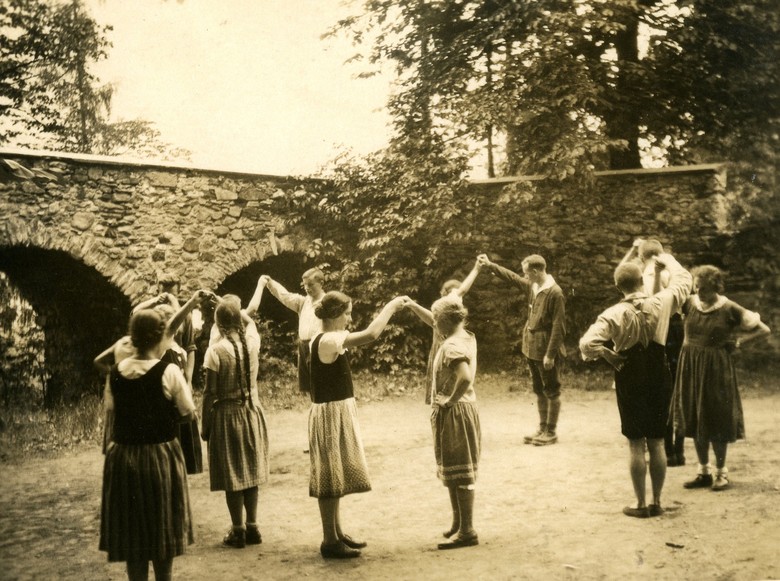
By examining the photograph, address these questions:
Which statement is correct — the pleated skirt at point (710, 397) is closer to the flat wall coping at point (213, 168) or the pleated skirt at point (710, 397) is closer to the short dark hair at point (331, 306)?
the short dark hair at point (331, 306)

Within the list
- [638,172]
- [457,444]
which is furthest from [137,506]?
[638,172]

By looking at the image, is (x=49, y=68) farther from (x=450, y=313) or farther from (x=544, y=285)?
(x=544, y=285)

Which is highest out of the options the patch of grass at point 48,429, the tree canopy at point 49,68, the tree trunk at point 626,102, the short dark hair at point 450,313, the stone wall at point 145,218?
the tree trunk at point 626,102

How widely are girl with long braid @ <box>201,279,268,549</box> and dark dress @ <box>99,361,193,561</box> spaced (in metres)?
0.89

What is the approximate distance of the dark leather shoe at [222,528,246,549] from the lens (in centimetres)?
373

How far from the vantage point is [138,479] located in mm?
2795

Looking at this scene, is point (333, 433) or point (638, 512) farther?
point (638, 512)

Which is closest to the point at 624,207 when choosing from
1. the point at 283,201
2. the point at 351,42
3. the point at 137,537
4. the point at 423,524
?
the point at 283,201

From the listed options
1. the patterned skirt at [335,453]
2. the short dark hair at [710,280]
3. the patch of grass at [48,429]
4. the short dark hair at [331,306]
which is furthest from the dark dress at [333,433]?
the patch of grass at [48,429]

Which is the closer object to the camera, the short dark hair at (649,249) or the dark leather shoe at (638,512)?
the dark leather shoe at (638,512)

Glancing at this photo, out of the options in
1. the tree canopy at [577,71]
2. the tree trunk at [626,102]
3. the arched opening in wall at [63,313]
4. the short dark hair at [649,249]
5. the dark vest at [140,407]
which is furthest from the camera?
the tree trunk at [626,102]

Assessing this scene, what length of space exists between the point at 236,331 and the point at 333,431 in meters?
0.88

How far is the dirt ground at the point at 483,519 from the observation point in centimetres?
326

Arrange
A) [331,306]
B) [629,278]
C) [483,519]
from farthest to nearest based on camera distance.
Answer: [483,519], [629,278], [331,306]
